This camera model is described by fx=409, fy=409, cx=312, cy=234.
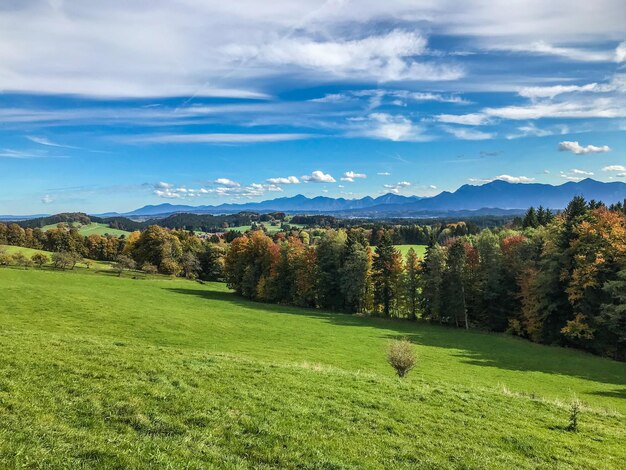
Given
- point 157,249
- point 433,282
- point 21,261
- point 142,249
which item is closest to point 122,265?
point 157,249

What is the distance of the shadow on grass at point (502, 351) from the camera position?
37844 millimetres

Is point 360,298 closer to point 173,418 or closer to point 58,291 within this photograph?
point 58,291

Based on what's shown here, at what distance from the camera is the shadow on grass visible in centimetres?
3784

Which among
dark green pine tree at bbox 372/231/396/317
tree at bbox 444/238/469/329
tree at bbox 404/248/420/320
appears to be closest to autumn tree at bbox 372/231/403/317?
dark green pine tree at bbox 372/231/396/317

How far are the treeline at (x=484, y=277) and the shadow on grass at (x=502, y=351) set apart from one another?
3.84 metres

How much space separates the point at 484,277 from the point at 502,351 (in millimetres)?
20794

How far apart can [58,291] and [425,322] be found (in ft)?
187

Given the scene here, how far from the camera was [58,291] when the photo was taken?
52.3 meters

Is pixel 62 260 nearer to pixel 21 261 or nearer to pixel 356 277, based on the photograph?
pixel 21 261

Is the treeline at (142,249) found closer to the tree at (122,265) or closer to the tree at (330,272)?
the tree at (122,265)

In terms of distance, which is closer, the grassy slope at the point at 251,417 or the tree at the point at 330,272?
the grassy slope at the point at 251,417

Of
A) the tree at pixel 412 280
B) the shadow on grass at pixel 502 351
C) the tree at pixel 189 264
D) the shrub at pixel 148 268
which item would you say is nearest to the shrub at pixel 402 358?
the shadow on grass at pixel 502 351

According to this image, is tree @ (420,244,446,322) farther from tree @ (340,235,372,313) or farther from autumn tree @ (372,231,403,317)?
tree @ (340,235,372,313)

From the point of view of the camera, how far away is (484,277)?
66.0 m
